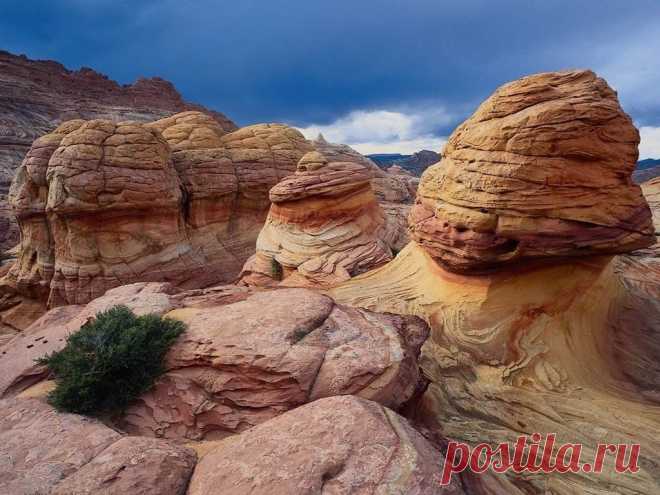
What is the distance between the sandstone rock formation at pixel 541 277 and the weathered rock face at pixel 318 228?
438 cm

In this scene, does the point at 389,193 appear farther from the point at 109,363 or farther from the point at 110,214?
the point at 109,363

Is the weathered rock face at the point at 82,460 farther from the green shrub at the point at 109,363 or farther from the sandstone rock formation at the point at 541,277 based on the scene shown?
the sandstone rock formation at the point at 541,277

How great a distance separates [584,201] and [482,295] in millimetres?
2404

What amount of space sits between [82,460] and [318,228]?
9.52 meters

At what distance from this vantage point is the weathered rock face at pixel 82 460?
121 inches

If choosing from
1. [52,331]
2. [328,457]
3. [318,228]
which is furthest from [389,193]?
[328,457]

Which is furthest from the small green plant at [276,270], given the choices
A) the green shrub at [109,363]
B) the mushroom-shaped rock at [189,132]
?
the mushroom-shaped rock at [189,132]

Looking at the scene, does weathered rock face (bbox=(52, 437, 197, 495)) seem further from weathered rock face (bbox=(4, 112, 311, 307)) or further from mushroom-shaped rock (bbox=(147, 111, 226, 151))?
mushroom-shaped rock (bbox=(147, 111, 226, 151))

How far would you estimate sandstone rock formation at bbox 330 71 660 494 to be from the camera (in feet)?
18.2

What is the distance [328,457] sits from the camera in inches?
121

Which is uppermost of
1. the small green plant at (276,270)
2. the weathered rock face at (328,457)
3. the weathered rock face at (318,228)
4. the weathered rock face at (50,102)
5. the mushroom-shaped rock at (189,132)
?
the weathered rock face at (50,102)

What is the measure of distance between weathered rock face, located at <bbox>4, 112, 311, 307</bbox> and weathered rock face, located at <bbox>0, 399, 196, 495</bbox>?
13937mm

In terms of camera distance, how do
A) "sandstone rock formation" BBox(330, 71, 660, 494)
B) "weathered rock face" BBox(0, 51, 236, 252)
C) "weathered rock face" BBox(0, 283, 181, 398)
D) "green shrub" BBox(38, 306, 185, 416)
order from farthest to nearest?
"weathered rock face" BBox(0, 51, 236, 252) < "sandstone rock formation" BBox(330, 71, 660, 494) < "weathered rock face" BBox(0, 283, 181, 398) < "green shrub" BBox(38, 306, 185, 416)

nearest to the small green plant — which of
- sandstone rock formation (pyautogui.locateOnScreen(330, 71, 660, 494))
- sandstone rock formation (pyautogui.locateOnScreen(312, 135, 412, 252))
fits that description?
sandstone rock formation (pyautogui.locateOnScreen(312, 135, 412, 252))
